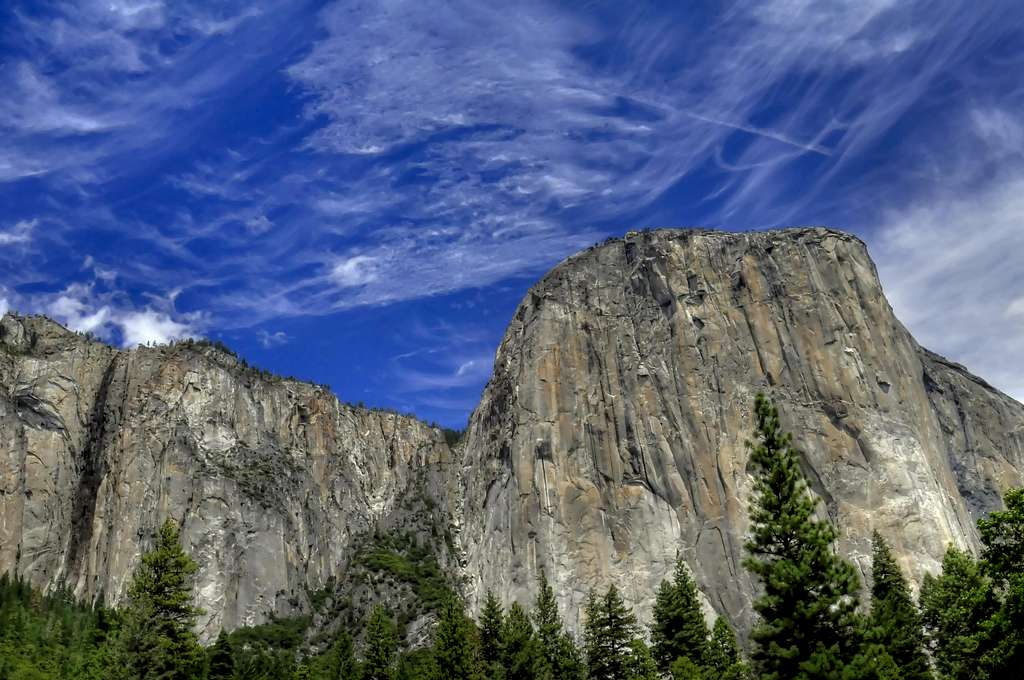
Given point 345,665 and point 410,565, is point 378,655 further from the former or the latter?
point 410,565

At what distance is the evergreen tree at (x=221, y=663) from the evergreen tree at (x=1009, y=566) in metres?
59.8

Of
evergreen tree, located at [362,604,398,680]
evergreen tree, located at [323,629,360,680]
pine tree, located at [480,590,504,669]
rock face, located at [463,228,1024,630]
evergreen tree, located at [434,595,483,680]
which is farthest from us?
rock face, located at [463,228,1024,630]

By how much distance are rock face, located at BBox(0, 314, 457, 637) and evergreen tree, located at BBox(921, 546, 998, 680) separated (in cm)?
10504

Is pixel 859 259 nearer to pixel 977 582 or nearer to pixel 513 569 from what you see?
pixel 513 569

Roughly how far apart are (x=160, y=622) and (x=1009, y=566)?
42604mm

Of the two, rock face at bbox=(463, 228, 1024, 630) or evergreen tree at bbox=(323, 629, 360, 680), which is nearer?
evergreen tree at bbox=(323, 629, 360, 680)

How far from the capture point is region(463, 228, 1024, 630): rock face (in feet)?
391

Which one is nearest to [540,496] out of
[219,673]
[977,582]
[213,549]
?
[213,549]

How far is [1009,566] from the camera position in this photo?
111 ft

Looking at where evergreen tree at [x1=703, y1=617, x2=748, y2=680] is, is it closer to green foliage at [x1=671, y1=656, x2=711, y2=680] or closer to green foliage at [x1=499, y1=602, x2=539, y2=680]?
green foliage at [x1=671, y1=656, x2=711, y2=680]

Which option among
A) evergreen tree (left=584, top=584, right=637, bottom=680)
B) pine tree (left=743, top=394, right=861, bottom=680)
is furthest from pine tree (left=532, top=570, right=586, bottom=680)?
pine tree (left=743, top=394, right=861, bottom=680)

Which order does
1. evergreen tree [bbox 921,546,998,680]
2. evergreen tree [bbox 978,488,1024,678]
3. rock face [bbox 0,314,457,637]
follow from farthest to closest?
rock face [bbox 0,314,457,637]
evergreen tree [bbox 921,546,998,680]
evergreen tree [bbox 978,488,1024,678]

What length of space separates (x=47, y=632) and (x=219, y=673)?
48.8 metres

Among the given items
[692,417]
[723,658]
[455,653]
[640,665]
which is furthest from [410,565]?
[640,665]
